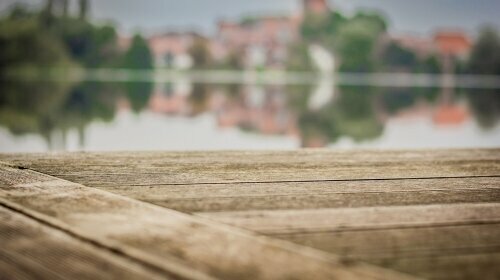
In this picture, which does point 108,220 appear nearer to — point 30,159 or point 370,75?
point 30,159

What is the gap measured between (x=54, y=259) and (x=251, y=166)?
36.7 inches

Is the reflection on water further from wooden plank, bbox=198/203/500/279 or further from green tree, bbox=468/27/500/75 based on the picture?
green tree, bbox=468/27/500/75

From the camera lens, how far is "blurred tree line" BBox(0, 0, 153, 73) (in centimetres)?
3434

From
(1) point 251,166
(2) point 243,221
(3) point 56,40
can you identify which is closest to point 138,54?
(3) point 56,40

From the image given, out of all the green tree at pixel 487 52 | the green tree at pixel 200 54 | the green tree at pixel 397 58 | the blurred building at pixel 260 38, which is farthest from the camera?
the blurred building at pixel 260 38

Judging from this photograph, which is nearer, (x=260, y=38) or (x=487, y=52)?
(x=487, y=52)

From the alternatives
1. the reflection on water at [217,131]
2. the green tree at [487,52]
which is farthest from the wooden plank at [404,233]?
the green tree at [487,52]

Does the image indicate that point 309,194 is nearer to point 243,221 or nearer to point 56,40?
point 243,221

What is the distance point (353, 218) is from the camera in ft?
3.39

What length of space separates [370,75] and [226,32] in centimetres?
1900

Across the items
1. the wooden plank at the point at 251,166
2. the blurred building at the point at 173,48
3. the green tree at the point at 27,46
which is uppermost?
the blurred building at the point at 173,48

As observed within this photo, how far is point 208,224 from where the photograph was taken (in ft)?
3.18

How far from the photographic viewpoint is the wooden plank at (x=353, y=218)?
976 millimetres

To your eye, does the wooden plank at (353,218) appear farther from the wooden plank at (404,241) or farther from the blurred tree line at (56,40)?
the blurred tree line at (56,40)
